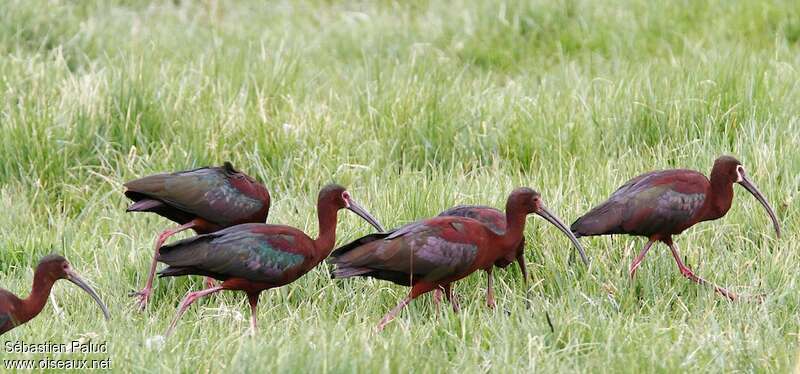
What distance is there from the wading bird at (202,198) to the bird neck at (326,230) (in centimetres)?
57

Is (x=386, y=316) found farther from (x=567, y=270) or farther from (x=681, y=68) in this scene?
(x=681, y=68)

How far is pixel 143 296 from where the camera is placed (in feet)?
20.2

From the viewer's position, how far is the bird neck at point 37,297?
543cm

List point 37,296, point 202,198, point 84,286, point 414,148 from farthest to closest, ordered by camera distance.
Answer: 1. point 414,148
2. point 202,198
3. point 84,286
4. point 37,296

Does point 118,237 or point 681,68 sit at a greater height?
point 681,68

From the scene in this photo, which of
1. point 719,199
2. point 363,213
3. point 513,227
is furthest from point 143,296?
point 719,199

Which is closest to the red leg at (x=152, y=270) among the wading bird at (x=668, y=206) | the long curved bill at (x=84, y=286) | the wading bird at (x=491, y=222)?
the long curved bill at (x=84, y=286)

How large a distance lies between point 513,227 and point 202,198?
1591mm

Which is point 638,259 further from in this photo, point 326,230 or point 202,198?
point 202,198

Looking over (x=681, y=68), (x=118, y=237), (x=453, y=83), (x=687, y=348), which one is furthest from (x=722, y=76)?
(x=118, y=237)

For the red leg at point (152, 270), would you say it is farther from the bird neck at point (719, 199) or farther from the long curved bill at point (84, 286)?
the bird neck at point (719, 199)

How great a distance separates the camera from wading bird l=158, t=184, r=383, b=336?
570cm

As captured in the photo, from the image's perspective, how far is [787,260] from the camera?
5.99 m

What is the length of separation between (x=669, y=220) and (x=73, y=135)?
12.3 ft
